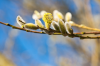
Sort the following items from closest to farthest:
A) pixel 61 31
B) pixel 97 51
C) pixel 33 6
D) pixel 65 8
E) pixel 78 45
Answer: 1. pixel 61 31
2. pixel 97 51
3. pixel 78 45
4. pixel 65 8
5. pixel 33 6

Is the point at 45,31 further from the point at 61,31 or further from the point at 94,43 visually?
the point at 94,43

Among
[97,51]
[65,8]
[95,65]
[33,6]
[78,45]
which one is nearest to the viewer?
[95,65]

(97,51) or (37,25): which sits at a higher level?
(37,25)

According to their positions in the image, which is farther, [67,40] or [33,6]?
[33,6]

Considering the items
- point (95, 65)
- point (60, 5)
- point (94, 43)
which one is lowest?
point (95, 65)

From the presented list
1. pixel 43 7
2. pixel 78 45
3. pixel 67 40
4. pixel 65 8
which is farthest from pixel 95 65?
pixel 43 7

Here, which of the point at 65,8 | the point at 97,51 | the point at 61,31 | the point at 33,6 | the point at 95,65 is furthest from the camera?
the point at 33,6

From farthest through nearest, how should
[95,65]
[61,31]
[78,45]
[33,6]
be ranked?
[33,6] → [78,45] → [95,65] → [61,31]

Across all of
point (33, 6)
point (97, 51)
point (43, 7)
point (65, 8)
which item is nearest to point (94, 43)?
point (97, 51)

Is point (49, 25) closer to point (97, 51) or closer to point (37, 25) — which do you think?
point (37, 25)
